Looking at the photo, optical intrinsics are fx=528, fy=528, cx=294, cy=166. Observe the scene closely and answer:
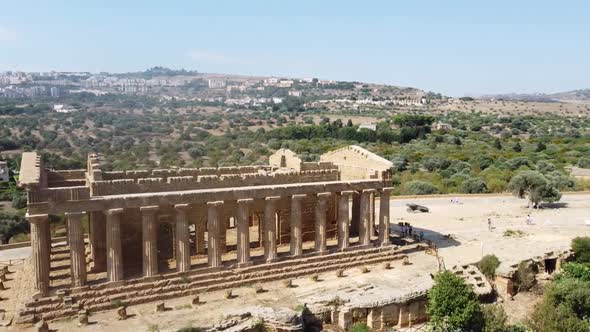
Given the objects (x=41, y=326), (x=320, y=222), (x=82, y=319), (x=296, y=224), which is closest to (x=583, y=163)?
(x=320, y=222)

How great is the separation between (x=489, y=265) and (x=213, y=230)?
15.5 meters

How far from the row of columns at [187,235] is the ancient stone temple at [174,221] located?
0.14ft

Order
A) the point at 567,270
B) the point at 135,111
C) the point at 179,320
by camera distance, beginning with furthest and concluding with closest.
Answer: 1. the point at 135,111
2. the point at 567,270
3. the point at 179,320

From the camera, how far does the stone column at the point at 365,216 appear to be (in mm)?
29047

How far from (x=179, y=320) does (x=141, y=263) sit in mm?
5352

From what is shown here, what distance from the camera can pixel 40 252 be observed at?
21062 mm

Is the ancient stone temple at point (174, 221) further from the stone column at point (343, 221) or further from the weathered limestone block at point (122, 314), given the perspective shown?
the weathered limestone block at point (122, 314)

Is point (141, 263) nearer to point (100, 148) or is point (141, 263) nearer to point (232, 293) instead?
point (232, 293)

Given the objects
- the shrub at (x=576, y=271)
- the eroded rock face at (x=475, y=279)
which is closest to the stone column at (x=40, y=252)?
the eroded rock face at (x=475, y=279)

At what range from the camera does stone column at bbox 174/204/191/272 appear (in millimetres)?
23688

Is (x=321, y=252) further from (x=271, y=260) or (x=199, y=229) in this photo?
(x=199, y=229)

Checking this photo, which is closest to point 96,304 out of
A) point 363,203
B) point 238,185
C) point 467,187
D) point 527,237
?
point 238,185

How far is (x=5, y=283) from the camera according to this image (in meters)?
24.9

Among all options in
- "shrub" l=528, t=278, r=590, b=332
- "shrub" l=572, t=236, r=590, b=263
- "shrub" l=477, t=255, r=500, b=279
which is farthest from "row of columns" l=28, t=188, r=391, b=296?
"shrub" l=572, t=236, r=590, b=263
